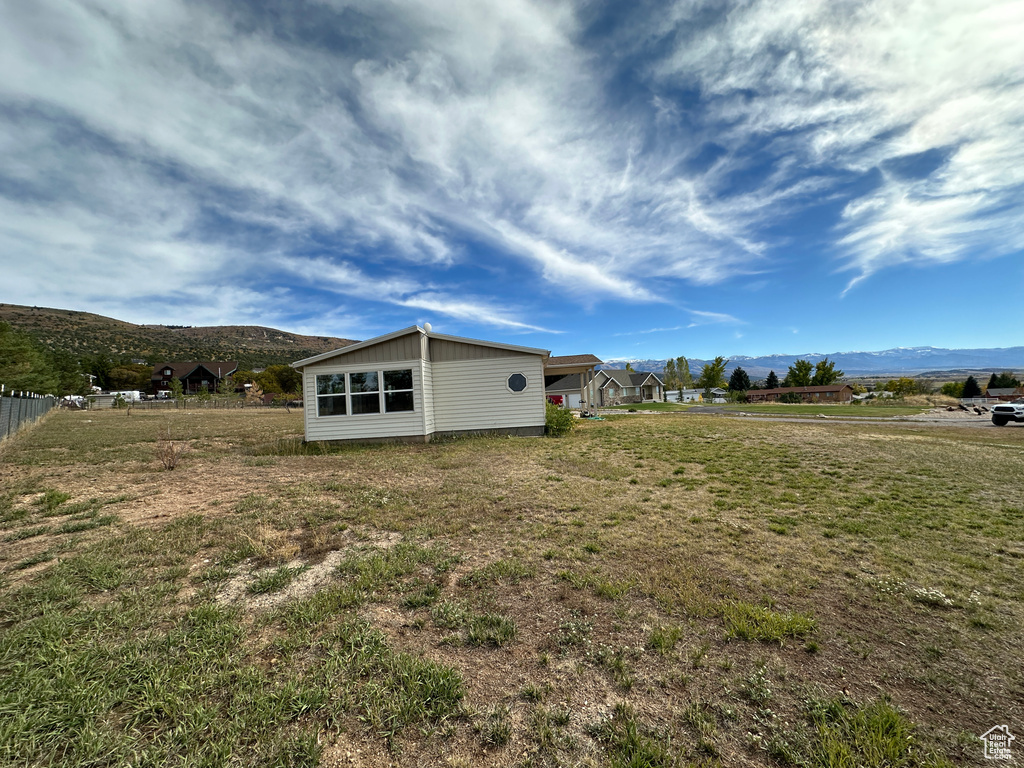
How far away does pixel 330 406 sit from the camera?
1251cm

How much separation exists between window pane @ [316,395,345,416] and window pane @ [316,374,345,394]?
0.64 ft

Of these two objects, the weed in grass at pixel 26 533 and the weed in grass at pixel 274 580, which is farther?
the weed in grass at pixel 26 533

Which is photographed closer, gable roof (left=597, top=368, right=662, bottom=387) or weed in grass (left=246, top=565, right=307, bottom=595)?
weed in grass (left=246, top=565, right=307, bottom=595)

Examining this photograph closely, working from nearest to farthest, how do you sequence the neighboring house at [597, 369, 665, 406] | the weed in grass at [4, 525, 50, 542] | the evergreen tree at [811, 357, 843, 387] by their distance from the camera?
the weed in grass at [4, 525, 50, 542], the neighboring house at [597, 369, 665, 406], the evergreen tree at [811, 357, 843, 387]

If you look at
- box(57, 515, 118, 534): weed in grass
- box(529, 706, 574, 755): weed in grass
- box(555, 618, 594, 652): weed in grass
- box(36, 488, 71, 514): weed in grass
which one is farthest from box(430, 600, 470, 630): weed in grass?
box(36, 488, 71, 514): weed in grass

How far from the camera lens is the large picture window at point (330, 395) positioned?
1246 centimetres

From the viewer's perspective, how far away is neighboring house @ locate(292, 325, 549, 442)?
1229cm

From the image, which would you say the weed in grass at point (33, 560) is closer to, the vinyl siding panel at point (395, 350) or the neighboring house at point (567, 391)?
the vinyl siding panel at point (395, 350)

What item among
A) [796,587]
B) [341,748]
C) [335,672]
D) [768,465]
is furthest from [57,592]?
[768,465]

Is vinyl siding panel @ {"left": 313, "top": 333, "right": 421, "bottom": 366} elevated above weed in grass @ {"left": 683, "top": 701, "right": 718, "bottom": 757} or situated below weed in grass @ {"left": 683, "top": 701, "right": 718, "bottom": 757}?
above

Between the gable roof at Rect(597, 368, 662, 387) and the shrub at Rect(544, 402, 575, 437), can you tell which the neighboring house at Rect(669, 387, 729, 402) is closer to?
the gable roof at Rect(597, 368, 662, 387)

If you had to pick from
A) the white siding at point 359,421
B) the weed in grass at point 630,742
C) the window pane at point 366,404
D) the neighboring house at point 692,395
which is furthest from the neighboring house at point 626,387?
the weed in grass at point 630,742

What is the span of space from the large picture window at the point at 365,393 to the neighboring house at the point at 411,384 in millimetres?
29

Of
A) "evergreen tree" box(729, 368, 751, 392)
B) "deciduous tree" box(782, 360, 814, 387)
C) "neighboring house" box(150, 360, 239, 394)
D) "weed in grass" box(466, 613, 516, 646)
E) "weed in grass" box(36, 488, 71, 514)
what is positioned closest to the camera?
"weed in grass" box(466, 613, 516, 646)
